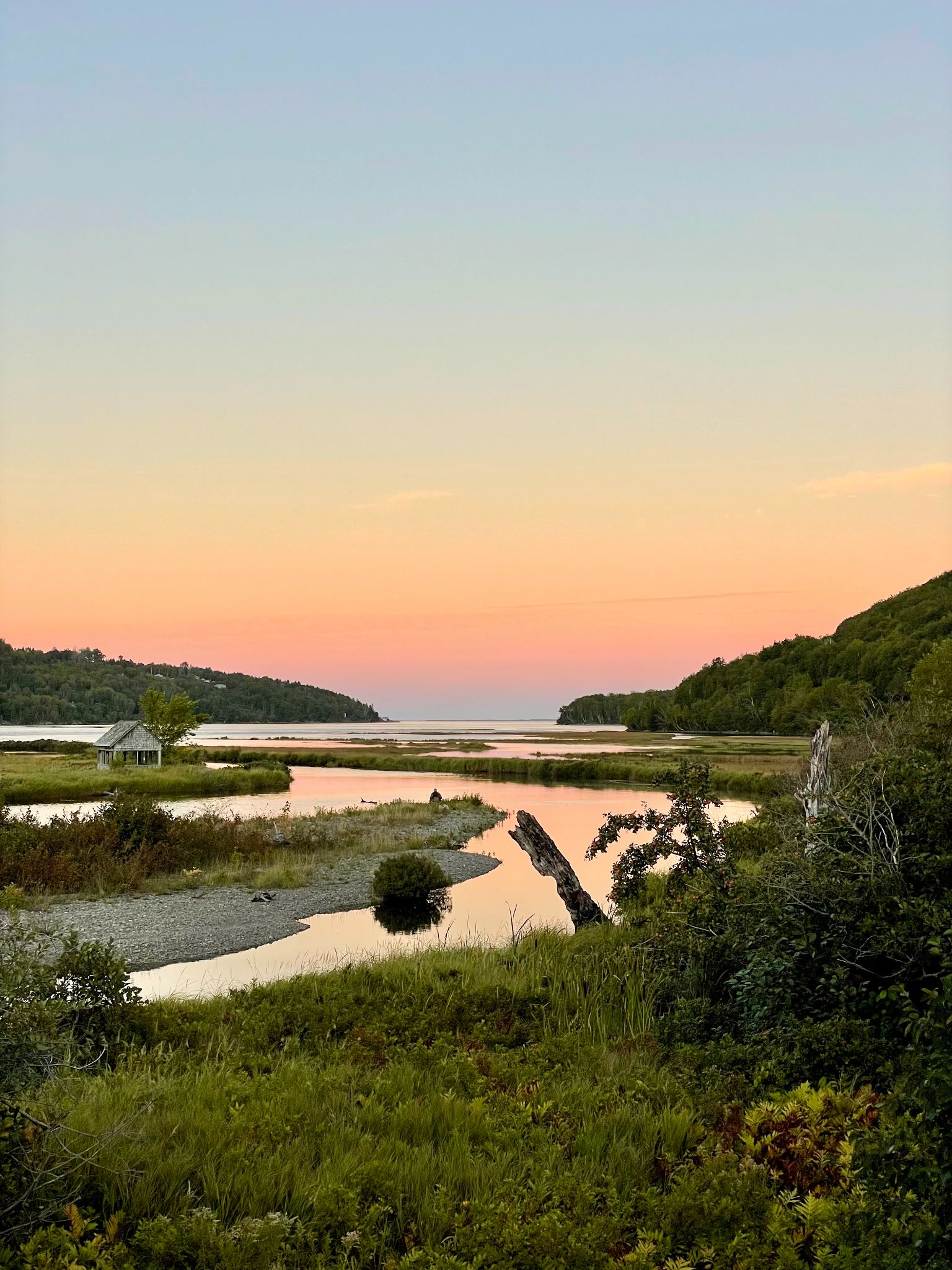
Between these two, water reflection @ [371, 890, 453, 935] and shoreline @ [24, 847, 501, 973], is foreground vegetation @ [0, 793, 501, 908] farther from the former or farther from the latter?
water reflection @ [371, 890, 453, 935]

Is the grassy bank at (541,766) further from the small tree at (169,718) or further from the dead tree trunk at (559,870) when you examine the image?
the dead tree trunk at (559,870)

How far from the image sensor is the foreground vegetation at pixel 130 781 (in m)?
46.8

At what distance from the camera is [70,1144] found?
18.1ft

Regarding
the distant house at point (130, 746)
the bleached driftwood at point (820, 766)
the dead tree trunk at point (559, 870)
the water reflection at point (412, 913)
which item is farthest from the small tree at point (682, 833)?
the distant house at point (130, 746)

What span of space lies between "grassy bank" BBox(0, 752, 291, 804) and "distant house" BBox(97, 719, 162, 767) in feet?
5.16

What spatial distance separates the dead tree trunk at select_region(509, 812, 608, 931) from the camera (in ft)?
56.0

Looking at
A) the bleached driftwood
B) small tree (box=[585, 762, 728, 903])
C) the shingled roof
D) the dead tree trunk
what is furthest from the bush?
the shingled roof

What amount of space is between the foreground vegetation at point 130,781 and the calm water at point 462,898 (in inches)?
107

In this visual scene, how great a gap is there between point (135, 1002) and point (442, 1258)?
5.97 metres

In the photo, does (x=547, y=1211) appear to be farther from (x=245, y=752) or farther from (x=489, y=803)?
(x=245, y=752)

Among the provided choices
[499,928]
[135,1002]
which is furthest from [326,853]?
[135,1002]

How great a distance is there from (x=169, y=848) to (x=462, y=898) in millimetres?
9197

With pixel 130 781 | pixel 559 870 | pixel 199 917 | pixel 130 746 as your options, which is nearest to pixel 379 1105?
pixel 559 870

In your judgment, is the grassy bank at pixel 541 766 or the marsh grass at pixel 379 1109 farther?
the grassy bank at pixel 541 766
